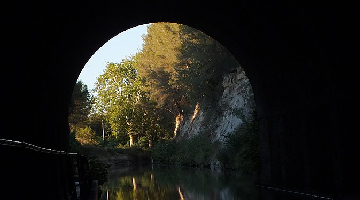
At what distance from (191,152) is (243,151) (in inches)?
639

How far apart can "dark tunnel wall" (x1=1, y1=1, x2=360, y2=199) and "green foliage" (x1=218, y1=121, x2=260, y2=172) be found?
2.41 metres

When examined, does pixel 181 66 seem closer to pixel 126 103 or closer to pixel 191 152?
pixel 191 152

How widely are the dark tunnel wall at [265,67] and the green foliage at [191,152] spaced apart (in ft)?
50.7

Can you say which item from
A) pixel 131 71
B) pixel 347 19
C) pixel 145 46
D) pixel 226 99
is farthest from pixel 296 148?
pixel 131 71

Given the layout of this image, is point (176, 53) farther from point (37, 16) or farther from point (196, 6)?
point (37, 16)

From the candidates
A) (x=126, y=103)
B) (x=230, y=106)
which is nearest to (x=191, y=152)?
(x=230, y=106)

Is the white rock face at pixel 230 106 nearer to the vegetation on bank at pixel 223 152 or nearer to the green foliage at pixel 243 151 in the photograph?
the vegetation on bank at pixel 223 152

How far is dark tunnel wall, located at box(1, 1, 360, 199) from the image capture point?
28.0 feet

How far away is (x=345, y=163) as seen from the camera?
923cm

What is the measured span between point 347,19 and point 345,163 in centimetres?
308

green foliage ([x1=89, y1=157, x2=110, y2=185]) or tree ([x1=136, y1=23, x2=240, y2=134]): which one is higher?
tree ([x1=136, y1=23, x2=240, y2=134])

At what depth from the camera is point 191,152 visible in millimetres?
34125

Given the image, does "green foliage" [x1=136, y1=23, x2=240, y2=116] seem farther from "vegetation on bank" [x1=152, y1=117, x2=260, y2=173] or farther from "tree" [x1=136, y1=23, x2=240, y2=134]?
"vegetation on bank" [x1=152, y1=117, x2=260, y2=173]

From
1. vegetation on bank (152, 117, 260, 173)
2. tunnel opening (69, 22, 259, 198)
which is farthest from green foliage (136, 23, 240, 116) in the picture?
vegetation on bank (152, 117, 260, 173)
